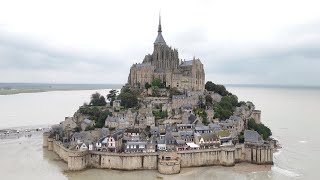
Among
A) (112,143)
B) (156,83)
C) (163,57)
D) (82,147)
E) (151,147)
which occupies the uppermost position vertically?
(163,57)

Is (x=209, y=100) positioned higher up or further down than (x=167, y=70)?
further down

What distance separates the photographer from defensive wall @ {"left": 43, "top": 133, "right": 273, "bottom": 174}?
37250 millimetres

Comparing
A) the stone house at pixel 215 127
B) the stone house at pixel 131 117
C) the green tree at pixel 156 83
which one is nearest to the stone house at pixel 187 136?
the stone house at pixel 215 127

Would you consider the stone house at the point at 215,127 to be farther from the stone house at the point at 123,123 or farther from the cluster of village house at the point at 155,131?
the stone house at the point at 123,123

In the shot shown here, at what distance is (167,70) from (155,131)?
2048 cm

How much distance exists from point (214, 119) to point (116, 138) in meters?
15.1

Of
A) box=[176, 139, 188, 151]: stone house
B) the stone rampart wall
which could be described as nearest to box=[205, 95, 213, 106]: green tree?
the stone rampart wall

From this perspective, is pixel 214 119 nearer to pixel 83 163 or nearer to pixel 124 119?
pixel 124 119

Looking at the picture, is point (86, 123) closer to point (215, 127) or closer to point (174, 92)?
point (174, 92)

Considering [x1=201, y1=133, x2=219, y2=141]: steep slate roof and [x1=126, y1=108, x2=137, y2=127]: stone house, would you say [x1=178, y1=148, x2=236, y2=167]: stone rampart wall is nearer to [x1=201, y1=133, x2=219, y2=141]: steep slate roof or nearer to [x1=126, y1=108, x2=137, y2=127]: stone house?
[x1=201, y1=133, x2=219, y2=141]: steep slate roof

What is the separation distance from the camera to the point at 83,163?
38031mm

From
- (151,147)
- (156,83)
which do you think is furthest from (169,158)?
(156,83)

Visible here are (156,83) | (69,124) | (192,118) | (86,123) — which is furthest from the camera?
(156,83)

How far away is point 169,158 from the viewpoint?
122 feet
